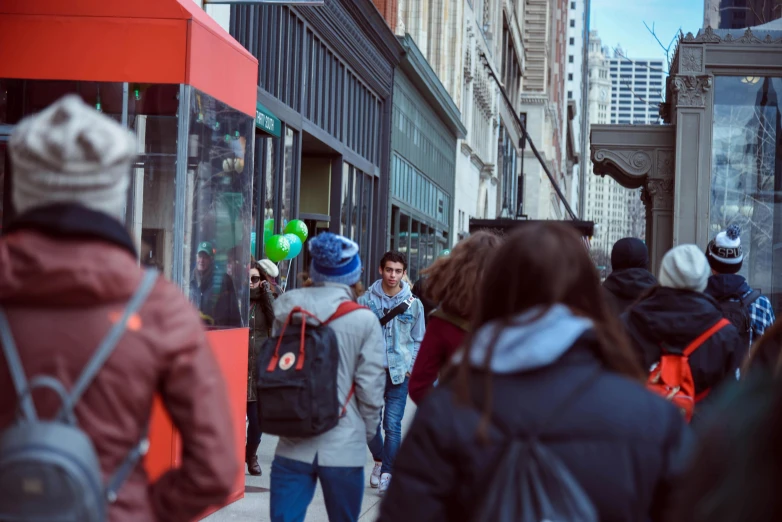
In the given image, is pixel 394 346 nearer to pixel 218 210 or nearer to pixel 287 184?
pixel 218 210

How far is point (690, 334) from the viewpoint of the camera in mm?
5230

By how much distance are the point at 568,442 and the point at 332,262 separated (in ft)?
10.1

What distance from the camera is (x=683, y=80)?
15539 millimetres

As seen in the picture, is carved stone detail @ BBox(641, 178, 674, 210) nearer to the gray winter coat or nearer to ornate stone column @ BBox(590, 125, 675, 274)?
ornate stone column @ BBox(590, 125, 675, 274)

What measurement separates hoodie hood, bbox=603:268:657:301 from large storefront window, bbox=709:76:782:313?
8922mm

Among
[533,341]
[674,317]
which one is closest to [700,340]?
[674,317]

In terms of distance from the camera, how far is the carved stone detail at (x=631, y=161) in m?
16.3

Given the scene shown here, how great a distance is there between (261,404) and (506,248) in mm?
2667

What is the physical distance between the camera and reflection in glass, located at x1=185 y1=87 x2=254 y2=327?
7.73 m

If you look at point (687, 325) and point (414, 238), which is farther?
point (414, 238)

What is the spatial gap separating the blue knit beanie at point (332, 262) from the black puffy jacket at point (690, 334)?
134cm

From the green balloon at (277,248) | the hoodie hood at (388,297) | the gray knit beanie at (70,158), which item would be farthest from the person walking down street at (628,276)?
the green balloon at (277,248)

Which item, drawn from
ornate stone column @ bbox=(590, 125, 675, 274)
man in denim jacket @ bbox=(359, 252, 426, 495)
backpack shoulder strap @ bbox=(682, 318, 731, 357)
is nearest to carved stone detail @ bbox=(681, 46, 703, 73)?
ornate stone column @ bbox=(590, 125, 675, 274)

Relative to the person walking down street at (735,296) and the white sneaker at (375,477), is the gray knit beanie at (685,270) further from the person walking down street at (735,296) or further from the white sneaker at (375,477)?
the white sneaker at (375,477)
